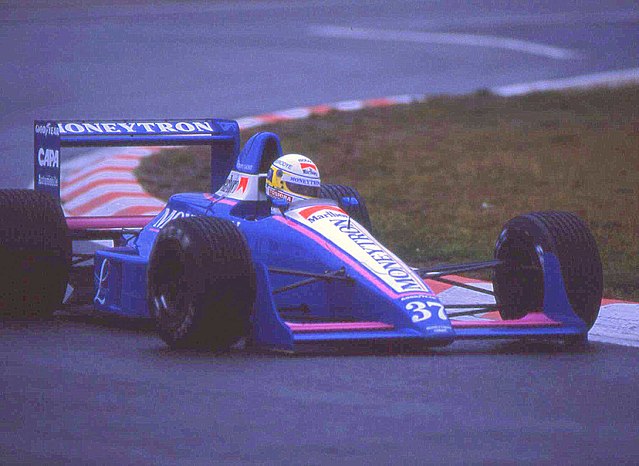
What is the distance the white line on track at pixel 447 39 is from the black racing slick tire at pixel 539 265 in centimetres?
1916

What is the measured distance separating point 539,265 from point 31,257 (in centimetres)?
286

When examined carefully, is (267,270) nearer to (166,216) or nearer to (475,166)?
(166,216)

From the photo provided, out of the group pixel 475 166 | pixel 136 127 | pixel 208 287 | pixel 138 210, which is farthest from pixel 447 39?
pixel 208 287

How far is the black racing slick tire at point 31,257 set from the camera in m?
9.60

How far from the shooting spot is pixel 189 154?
17.9 meters

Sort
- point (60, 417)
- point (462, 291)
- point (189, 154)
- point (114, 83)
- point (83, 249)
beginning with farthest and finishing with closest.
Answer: point (114, 83), point (189, 154), point (83, 249), point (462, 291), point (60, 417)

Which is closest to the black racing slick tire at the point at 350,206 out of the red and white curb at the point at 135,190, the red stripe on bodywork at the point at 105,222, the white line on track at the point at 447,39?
the red and white curb at the point at 135,190

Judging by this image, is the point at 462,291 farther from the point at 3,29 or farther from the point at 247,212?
the point at 3,29

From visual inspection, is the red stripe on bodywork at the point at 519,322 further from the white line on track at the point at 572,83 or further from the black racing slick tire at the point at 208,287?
the white line on track at the point at 572,83

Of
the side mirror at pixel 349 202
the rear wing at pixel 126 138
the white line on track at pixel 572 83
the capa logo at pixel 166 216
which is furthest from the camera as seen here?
the white line on track at pixel 572 83

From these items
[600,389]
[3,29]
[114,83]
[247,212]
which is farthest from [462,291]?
[3,29]

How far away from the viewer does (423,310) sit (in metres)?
8.25

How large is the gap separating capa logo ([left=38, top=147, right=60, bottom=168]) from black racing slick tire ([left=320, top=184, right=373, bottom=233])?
1650 mm

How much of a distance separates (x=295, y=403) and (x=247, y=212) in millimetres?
2619
